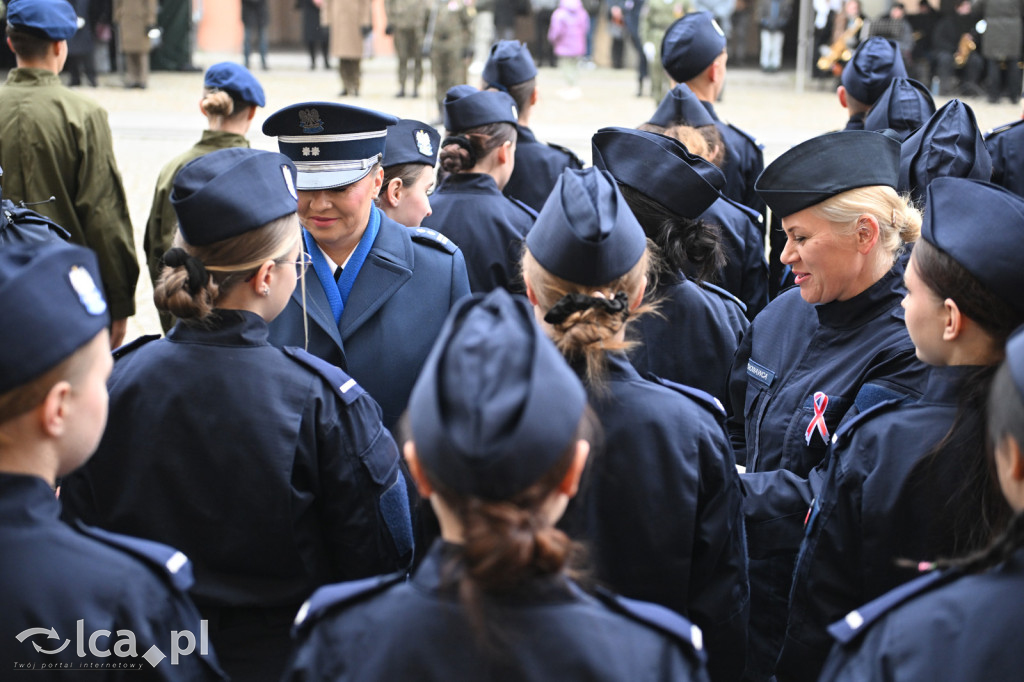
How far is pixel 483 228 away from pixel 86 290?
2827 mm

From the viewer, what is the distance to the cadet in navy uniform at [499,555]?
156 cm

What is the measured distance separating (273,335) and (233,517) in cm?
91

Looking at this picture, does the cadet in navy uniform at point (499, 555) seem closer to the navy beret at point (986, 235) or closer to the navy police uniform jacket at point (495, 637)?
the navy police uniform jacket at point (495, 637)

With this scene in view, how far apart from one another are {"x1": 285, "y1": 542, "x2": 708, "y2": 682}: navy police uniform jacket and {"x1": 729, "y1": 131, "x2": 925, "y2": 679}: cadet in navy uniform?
1.26 metres

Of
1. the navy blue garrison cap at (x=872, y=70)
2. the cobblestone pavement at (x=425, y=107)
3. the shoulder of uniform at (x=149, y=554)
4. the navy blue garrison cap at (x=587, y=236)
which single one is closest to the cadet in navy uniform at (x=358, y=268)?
the navy blue garrison cap at (x=587, y=236)

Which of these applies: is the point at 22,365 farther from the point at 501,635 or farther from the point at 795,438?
the point at 795,438

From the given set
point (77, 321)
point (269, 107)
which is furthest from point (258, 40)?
point (77, 321)

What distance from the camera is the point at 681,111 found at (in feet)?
19.0

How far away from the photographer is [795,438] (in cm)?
308

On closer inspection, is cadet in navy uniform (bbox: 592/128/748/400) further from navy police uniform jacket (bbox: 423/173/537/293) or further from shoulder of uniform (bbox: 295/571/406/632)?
shoulder of uniform (bbox: 295/571/406/632)

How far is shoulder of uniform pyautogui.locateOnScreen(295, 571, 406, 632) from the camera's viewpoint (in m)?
1.71

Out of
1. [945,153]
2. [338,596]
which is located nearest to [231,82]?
[945,153]

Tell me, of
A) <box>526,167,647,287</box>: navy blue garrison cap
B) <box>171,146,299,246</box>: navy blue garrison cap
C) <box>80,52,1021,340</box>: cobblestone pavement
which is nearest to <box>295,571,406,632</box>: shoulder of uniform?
<box>526,167,647,287</box>: navy blue garrison cap

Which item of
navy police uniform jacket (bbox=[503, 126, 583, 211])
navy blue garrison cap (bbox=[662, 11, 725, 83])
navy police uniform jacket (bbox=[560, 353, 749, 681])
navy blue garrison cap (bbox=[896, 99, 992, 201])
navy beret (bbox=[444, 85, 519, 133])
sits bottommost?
navy police uniform jacket (bbox=[560, 353, 749, 681])
